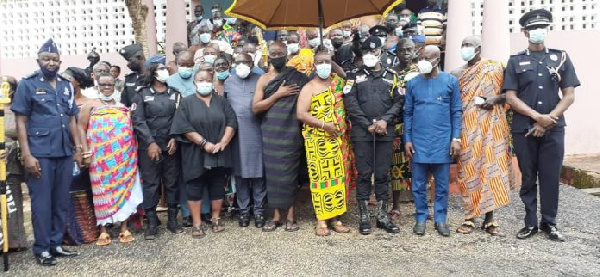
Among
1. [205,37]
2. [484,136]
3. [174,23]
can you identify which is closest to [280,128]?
[484,136]

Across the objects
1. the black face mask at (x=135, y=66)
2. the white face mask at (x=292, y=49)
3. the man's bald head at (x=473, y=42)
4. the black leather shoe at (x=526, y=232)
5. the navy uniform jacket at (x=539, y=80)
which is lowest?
the black leather shoe at (x=526, y=232)

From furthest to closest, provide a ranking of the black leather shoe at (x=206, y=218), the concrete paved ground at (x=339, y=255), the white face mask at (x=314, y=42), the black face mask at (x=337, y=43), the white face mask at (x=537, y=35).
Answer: the black face mask at (x=337, y=43) < the white face mask at (x=314, y=42) < the black leather shoe at (x=206, y=218) < the white face mask at (x=537, y=35) < the concrete paved ground at (x=339, y=255)

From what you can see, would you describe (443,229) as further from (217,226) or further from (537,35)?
(217,226)

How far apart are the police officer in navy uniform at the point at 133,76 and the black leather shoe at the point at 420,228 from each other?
10.0ft

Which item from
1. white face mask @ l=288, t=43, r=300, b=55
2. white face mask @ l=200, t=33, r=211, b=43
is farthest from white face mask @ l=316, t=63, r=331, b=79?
white face mask @ l=200, t=33, r=211, b=43

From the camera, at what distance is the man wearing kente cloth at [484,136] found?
478 centimetres

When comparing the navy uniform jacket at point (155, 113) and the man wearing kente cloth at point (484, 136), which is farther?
the navy uniform jacket at point (155, 113)

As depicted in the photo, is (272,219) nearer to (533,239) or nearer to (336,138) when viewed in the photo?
(336,138)

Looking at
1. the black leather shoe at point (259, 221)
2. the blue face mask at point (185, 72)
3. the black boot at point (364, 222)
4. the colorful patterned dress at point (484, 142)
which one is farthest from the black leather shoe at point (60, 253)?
the colorful patterned dress at point (484, 142)

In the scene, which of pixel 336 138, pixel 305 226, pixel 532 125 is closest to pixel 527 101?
pixel 532 125

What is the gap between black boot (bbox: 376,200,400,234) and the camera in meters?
4.90

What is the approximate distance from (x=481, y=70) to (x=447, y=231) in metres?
1.57

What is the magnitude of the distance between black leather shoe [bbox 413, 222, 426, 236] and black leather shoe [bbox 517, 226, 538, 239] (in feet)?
2.84

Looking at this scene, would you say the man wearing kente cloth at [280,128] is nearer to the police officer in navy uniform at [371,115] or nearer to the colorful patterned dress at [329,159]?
the colorful patterned dress at [329,159]
